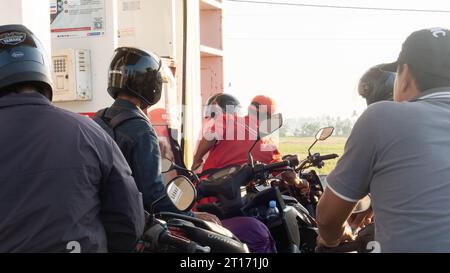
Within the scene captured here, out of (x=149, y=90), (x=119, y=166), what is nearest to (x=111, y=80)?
(x=149, y=90)

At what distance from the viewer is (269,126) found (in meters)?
3.59

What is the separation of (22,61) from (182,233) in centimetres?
90

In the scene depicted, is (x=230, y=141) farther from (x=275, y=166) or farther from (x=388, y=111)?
(x=388, y=111)

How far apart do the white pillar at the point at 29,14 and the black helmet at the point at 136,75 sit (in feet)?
1.51

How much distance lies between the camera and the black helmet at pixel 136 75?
3.63 metres

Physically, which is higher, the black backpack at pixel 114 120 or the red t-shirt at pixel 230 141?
the black backpack at pixel 114 120

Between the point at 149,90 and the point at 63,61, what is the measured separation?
182 cm

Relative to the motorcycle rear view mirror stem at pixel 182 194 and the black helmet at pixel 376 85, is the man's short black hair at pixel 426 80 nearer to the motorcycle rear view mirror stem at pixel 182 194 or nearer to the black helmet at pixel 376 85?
the motorcycle rear view mirror stem at pixel 182 194

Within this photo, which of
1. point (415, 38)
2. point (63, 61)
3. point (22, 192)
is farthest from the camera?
point (63, 61)

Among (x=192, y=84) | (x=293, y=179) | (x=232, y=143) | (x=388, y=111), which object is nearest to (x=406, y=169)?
(x=388, y=111)

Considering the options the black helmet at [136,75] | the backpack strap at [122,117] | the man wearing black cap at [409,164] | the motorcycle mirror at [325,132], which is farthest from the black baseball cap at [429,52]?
the motorcycle mirror at [325,132]

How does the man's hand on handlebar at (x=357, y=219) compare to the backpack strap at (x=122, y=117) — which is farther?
the man's hand on handlebar at (x=357, y=219)
